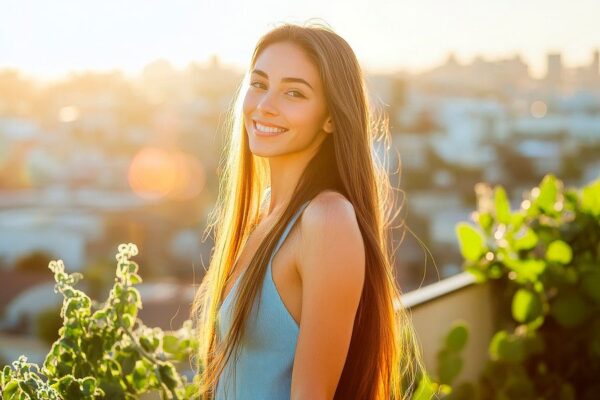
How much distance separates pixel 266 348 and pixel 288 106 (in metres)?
0.37

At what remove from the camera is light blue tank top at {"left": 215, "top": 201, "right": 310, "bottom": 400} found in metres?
1.16

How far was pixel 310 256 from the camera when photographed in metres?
1.08

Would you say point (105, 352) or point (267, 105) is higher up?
point (267, 105)

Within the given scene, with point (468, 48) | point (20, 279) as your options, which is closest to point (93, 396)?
point (20, 279)

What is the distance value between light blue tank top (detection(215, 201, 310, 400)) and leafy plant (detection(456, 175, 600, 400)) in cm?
156

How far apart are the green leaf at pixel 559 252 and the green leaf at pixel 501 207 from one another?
6.7 inches

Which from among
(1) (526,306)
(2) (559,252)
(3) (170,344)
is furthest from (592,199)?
(3) (170,344)

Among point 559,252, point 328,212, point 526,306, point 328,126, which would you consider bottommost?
point 526,306

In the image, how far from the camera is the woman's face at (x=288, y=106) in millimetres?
1254

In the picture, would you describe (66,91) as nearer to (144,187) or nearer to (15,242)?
(144,187)

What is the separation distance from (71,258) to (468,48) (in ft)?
88.3

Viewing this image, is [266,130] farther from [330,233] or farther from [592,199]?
[592,199]

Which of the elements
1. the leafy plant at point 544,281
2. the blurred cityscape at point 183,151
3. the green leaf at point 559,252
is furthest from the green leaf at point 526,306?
the blurred cityscape at point 183,151

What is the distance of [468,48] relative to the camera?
50.6 meters
